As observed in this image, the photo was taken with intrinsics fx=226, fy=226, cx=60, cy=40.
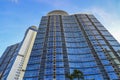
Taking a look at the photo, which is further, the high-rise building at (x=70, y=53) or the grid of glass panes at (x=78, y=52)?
the grid of glass panes at (x=78, y=52)

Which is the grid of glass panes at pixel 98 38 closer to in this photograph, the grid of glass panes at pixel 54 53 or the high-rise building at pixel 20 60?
the grid of glass panes at pixel 54 53

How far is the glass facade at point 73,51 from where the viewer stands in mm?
74688

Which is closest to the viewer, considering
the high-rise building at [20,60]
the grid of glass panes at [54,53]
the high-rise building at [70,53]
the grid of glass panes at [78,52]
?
the grid of glass panes at [54,53]

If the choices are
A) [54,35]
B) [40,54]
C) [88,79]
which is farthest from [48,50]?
[88,79]

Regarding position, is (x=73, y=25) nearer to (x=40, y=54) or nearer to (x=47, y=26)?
(x=47, y=26)

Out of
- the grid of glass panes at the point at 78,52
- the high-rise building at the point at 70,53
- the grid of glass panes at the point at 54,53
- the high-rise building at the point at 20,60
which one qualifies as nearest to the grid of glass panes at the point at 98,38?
the high-rise building at the point at 70,53

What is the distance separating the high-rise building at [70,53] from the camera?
74.4 meters

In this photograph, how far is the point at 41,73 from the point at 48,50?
13341 mm

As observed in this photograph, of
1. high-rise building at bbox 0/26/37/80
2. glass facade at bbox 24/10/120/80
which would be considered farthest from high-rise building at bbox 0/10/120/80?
high-rise building at bbox 0/26/37/80

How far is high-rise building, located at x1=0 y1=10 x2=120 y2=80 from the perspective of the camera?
74.4 meters

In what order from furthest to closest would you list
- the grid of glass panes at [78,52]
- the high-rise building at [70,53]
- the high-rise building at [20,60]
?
the grid of glass panes at [78,52]
the high-rise building at [20,60]
the high-rise building at [70,53]

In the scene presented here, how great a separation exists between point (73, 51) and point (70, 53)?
6.86ft

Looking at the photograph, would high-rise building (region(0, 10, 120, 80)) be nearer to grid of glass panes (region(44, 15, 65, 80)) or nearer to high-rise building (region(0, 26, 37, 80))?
grid of glass panes (region(44, 15, 65, 80))

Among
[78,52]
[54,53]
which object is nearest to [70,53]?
[78,52]
